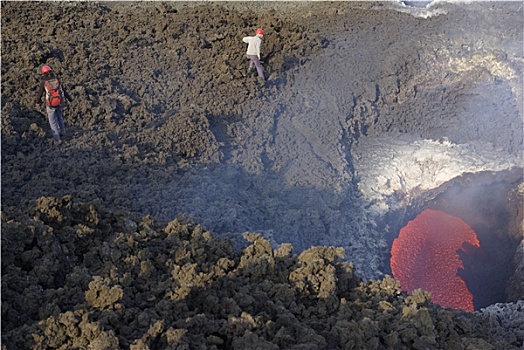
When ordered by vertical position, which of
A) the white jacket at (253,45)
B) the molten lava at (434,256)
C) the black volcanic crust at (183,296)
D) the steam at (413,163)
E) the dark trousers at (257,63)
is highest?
the white jacket at (253,45)

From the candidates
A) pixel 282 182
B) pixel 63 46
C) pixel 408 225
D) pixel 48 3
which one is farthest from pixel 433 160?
pixel 48 3

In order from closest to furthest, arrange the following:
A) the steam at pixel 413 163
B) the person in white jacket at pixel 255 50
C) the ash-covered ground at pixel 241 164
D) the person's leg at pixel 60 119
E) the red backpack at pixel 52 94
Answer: the ash-covered ground at pixel 241 164 → the red backpack at pixel 52 94 → the person's leg at pixel 60 119 → the steam at pixel 413 163 → the person in white jacket at pixel 255 50

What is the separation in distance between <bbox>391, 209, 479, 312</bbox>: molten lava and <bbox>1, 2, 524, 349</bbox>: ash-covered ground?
0.50m

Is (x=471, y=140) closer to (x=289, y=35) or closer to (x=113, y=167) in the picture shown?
(x=289, y=35)

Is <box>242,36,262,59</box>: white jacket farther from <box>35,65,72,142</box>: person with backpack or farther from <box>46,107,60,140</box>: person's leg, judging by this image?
<box>46,107,60,140</box>: person's leg

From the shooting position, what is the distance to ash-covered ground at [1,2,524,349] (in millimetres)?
4391

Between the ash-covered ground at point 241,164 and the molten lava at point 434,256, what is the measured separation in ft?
1.64

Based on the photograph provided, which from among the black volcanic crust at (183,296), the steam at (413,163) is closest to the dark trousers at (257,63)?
the steam at (413,163)

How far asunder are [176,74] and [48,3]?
15.2 ft

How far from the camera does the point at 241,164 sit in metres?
8.14

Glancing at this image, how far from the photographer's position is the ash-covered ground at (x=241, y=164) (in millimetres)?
4391

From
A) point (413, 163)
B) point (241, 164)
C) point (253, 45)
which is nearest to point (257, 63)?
point (253, 45)

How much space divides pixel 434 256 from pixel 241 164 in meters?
4.08

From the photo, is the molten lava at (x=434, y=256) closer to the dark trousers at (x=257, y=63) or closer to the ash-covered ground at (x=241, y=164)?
the ash-covered ground at (x=241, y=164)
